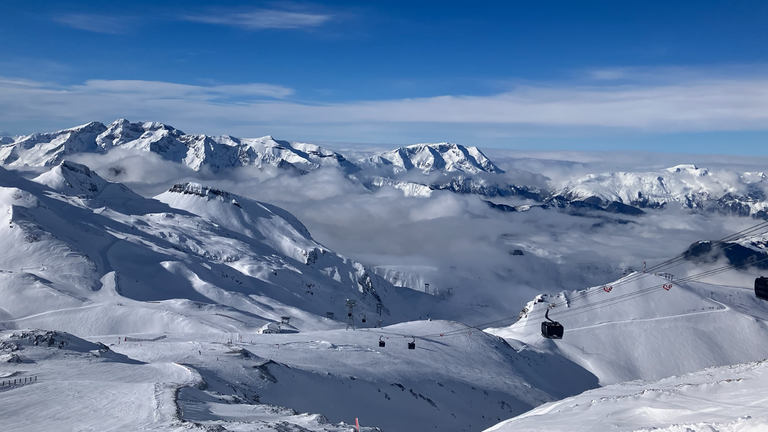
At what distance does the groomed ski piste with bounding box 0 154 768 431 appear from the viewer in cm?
3459

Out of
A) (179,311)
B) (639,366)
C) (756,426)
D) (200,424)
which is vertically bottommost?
(639,366)

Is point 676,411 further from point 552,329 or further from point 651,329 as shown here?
point 651,329

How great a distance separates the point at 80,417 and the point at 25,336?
23330mm

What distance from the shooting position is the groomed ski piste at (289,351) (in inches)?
1362

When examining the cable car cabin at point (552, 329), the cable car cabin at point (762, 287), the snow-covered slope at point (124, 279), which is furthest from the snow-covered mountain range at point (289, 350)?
the cable car cabin at point (552, 329)

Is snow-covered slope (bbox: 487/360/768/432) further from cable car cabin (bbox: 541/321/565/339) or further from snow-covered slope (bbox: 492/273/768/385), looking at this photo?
snow-covered slope (bbox: 492/273/768/385)

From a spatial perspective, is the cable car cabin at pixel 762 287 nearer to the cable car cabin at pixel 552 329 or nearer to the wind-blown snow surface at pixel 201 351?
the cable car cabin at pixel 552 329

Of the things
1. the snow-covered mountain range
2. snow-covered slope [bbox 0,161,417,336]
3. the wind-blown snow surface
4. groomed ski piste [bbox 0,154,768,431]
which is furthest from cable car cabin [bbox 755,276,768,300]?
snow-covered slope [bbox 0,161,417,336]

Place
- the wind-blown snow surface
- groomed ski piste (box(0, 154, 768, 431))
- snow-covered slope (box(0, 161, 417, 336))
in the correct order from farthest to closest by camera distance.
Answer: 1. snow-covered slope (box(0, 161, 417, 336))
2. the wind-blown snow surface
3. groomed ski piste (box(0, 154, 768, 431))

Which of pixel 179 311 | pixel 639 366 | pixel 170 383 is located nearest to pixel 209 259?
pixel 179 311

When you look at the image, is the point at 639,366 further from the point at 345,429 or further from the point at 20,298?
the point at 20,298

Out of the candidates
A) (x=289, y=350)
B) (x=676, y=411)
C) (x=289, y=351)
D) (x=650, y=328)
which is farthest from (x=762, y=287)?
(x=650, y=328)

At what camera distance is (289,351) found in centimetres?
7250

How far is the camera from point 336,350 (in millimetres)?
76375
